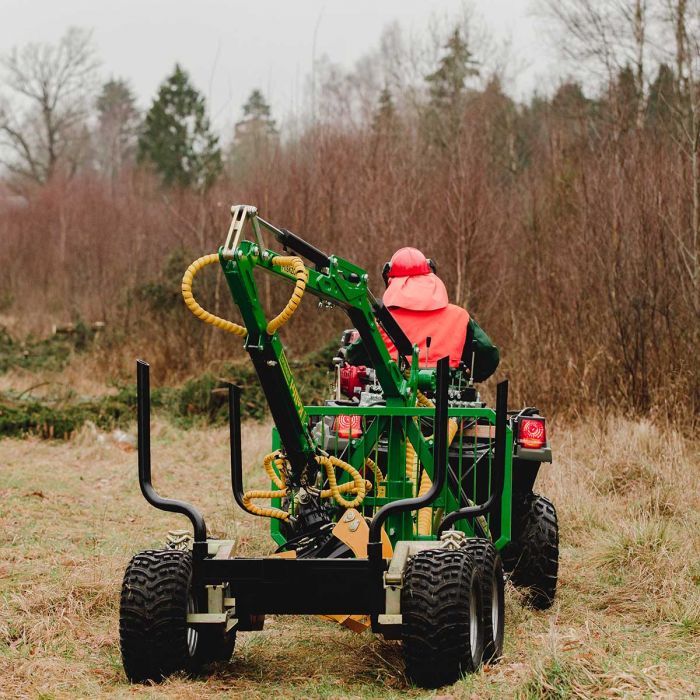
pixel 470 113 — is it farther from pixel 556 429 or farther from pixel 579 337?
pixel 556 429

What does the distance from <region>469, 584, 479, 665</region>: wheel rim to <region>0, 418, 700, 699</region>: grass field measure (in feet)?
0.38

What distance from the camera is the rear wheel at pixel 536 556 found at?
19.0ft

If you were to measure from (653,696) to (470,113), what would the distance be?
48.9 ft

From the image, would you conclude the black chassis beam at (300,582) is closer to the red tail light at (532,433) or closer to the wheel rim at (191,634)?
the wheel rim at (191,634)

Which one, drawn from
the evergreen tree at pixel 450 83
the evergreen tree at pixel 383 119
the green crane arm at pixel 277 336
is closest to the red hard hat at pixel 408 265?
the green crane arm at pixel 277 336

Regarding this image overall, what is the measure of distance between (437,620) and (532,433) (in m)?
1.86

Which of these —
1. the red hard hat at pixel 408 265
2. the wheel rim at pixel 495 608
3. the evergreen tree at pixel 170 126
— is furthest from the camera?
the evergreen tree at pixel 170 126

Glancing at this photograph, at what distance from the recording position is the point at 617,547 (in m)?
6.51

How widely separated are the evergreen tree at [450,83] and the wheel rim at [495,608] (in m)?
15.9

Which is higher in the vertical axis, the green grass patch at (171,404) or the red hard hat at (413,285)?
the red hard hat at (413,285)

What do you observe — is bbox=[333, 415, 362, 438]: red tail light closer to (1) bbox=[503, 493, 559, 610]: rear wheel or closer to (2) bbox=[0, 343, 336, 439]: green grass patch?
(1) bbox=[503, 493, 559, 610]: rear wheel

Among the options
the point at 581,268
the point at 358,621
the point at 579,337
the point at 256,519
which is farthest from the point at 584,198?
the point at 358,621

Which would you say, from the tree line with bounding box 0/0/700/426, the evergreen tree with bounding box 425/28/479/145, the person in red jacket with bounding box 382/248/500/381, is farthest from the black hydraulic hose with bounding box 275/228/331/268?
the evergreen tree with bounding box 425/28/479/145

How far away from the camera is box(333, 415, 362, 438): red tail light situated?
5.58m
